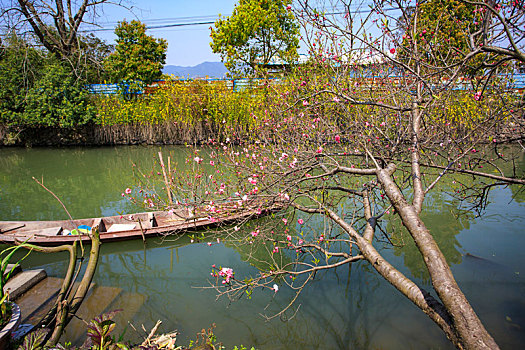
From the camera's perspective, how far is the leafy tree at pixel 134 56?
1920 cm

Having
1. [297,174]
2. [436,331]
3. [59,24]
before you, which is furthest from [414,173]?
[59,24]

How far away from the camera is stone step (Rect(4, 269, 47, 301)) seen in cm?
379

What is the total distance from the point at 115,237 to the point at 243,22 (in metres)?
14.4

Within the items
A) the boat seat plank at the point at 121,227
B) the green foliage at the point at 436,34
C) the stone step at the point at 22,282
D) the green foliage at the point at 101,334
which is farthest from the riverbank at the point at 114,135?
the green foliage at the point at 101,334

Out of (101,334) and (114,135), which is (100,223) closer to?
(101,334)

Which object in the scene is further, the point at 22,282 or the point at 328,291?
the point at 328,291

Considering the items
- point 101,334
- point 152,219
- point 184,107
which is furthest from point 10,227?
point 184,107

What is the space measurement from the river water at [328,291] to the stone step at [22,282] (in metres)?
0.83

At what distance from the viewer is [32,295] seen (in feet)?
13.3

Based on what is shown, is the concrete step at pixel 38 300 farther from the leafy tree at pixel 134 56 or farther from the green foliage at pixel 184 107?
the leafy tree at pixel 134 56

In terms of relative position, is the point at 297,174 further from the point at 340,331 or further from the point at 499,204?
the point at 499,204

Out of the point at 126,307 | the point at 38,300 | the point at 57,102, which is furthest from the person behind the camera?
the point at 57,102

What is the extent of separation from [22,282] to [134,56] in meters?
17.8

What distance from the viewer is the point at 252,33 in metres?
18.0
